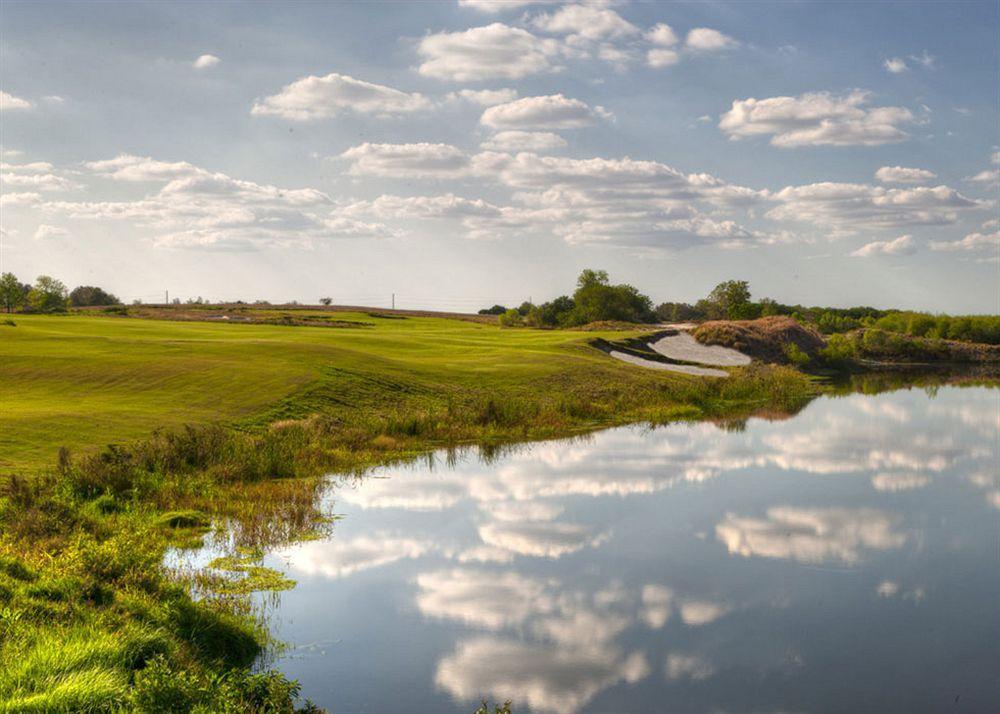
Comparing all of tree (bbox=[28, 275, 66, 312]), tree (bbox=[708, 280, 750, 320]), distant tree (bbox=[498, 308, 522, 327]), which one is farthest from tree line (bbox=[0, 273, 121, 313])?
tree (bbox=[708, 280, 750, 320])

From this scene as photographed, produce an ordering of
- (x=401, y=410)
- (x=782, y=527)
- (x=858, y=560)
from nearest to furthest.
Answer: (x=858, y=560) < (x=782, y=527) < (x=401, y=410)

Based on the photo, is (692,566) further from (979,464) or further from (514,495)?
(979,464)

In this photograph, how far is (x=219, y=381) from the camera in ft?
122

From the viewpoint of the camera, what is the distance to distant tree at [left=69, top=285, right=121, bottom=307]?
176250 millimetres

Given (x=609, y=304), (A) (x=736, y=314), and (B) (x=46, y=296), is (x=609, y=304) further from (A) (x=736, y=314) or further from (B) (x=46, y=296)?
(B) (x=46, y=296)

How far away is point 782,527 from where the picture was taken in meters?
21.5

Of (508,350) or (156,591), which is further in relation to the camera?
(508,350)

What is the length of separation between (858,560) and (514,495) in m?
9.90

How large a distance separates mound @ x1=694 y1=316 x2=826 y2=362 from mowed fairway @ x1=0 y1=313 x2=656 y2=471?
25270 millimetres

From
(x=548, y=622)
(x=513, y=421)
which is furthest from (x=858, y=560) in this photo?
(x=513, y=421)

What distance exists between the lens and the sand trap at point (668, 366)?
208 ft

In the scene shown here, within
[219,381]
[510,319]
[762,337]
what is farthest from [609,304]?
[219,381]

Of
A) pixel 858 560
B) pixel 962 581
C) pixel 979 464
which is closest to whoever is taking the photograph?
pixel 962 581

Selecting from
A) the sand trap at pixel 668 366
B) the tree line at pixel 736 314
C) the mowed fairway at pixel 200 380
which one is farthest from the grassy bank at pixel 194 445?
the tree line at pixel 736 314
